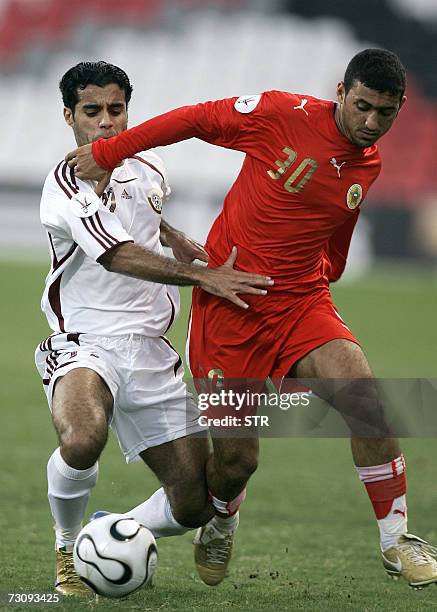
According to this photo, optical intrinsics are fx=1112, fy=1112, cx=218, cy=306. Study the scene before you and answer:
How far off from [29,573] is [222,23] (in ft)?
81.6

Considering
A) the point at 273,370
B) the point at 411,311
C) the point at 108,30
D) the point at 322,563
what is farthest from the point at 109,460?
the point at 108,30

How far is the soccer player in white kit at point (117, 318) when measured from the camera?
5160 mm

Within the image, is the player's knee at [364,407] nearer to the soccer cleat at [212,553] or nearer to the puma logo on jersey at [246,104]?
the soccer cleat at [212,553]

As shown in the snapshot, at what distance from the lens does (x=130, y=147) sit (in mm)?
5129

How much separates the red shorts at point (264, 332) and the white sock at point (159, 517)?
726mm

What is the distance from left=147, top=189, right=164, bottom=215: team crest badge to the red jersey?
1.45 ft

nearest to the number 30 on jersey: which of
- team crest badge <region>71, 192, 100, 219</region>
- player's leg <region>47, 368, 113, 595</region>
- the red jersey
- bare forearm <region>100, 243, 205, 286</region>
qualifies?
the red jersey

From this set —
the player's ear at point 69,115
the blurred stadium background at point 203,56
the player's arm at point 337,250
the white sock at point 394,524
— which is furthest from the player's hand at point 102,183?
the blurred stadium background at point 203,56

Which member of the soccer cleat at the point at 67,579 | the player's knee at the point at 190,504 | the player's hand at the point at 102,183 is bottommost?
the soccer cleat at the point at 67,579

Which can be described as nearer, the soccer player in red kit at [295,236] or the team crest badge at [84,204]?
the soccer player in red kit at [295,236]

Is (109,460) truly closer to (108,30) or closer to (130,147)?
(130,147)

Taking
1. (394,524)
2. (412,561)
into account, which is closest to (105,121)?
(394,524)

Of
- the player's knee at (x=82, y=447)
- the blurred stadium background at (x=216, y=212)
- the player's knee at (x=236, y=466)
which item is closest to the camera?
the player's knee at (x=82, y=447)

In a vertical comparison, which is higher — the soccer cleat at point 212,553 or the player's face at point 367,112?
the player's face at point 367,112
